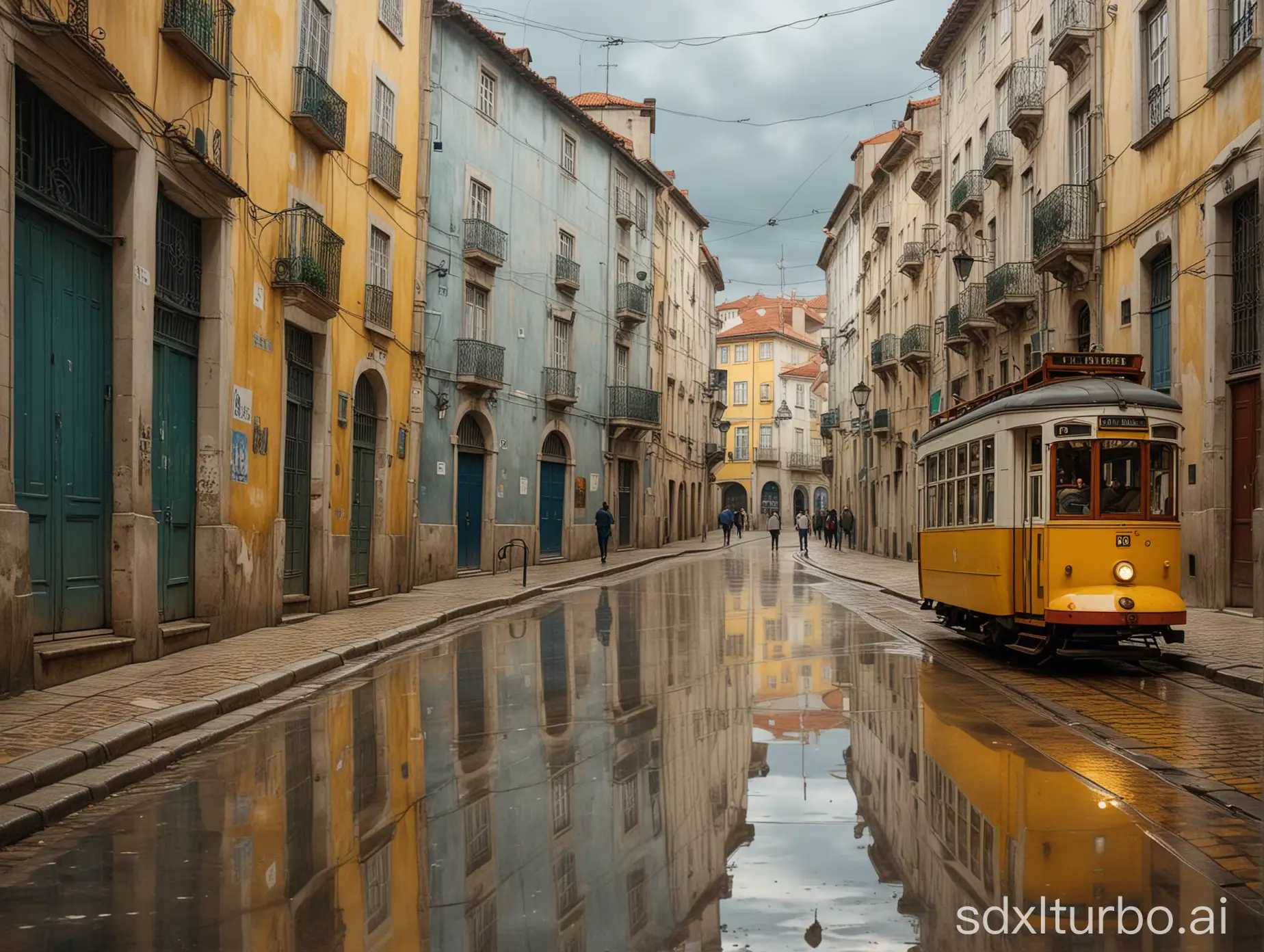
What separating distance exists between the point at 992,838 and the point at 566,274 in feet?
106

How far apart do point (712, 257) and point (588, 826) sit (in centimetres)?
6438

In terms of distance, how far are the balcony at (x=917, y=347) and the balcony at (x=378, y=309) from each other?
2207 centimetres

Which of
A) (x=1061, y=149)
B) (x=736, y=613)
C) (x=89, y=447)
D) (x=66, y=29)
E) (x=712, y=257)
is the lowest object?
(x=736, y=613)

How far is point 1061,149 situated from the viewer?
26.1 meters

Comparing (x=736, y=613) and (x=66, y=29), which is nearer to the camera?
(x=66, y=29)

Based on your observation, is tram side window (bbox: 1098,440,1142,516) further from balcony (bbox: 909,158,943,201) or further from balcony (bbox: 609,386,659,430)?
balcony (bbox: 609,386,659,430)

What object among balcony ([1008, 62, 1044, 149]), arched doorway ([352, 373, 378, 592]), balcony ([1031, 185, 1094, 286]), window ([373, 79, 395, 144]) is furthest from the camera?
balcony ([1008, 62, 1044, 149])

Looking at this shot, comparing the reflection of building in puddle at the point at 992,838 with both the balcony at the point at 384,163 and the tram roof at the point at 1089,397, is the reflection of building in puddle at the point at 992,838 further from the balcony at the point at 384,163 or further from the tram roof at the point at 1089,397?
the balcony at the point at 384,163

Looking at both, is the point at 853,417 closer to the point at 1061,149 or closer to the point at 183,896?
the point at 1061,149

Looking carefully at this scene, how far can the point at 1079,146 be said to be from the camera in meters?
→ 25.4

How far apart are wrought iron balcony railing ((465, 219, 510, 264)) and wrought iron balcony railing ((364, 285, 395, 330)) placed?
7075mm

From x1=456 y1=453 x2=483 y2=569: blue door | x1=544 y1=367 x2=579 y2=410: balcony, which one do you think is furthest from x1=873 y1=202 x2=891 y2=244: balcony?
x1=456 y1=453 x2=483 y2=569: blue door

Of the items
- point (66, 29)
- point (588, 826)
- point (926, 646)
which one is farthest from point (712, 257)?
point (588, 826)

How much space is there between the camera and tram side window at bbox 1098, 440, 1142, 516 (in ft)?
41.9
